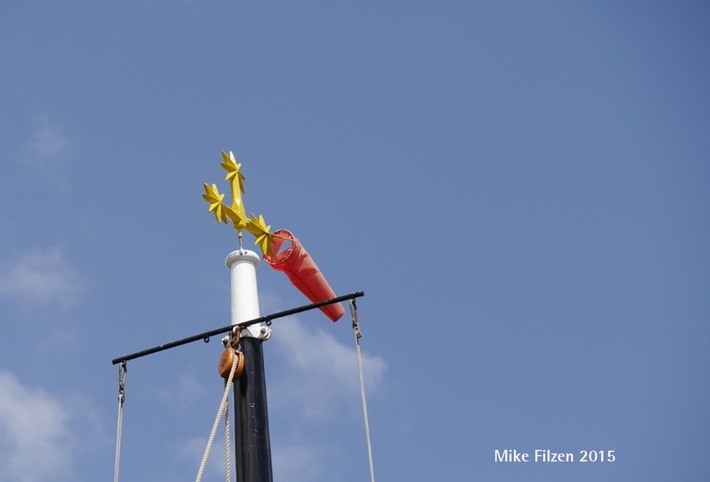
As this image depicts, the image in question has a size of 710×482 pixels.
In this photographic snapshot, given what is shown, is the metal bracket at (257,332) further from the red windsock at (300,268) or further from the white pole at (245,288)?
the red windsock at (300,268)

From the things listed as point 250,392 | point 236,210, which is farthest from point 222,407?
point 236,210

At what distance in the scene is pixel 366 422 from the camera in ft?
25.5

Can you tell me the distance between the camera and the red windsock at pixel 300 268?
9.80 meters

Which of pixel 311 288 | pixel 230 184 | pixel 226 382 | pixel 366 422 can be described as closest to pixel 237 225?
pixel 230 184

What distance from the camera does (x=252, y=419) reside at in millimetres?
7672

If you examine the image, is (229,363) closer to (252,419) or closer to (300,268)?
(252,419)

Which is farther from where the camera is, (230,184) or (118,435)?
(230,184)

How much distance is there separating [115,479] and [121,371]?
996 mm

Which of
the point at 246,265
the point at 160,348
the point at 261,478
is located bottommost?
the point at 261,478

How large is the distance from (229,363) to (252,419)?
20.9 inches

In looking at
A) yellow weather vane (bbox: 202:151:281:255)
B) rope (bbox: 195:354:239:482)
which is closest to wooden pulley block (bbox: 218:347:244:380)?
rope (bbox: 195:354:239:482)

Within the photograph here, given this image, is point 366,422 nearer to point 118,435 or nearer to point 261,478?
point 261,478

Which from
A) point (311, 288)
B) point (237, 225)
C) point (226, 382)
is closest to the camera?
point (226, 382)

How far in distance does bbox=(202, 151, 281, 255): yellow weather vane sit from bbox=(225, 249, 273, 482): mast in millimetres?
598
